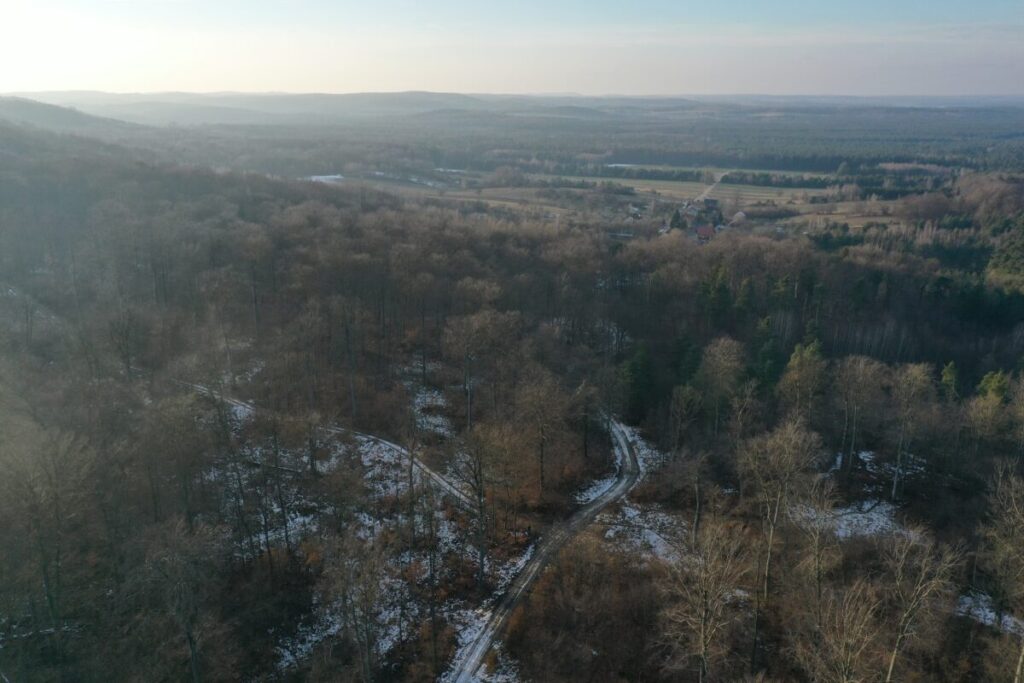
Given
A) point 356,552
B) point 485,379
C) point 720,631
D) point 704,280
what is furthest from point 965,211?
point 356,552

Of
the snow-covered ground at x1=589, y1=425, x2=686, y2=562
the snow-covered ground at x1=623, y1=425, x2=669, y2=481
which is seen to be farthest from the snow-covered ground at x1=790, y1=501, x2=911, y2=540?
the snow-covered ground at x1=623, y1=425, x2=669, y2=481

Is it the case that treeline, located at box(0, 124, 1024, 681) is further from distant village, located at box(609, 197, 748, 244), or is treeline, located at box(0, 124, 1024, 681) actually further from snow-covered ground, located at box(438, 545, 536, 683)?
distant village, located at box(609, 197, 748, 244)

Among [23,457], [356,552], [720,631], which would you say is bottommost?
[720,631]

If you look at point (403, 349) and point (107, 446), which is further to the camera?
point (403, 349)

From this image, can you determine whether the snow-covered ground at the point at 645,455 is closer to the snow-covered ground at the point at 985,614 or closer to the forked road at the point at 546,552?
the forked road at the point at 546,552

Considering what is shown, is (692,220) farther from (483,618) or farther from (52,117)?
(52,117)

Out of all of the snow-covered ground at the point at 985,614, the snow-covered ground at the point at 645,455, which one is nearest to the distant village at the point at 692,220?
the snow-covered ground at the point at 645,455

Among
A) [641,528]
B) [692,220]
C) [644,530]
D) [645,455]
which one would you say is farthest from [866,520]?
[692,220]

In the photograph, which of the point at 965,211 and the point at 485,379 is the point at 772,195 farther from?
the point at 485,379
